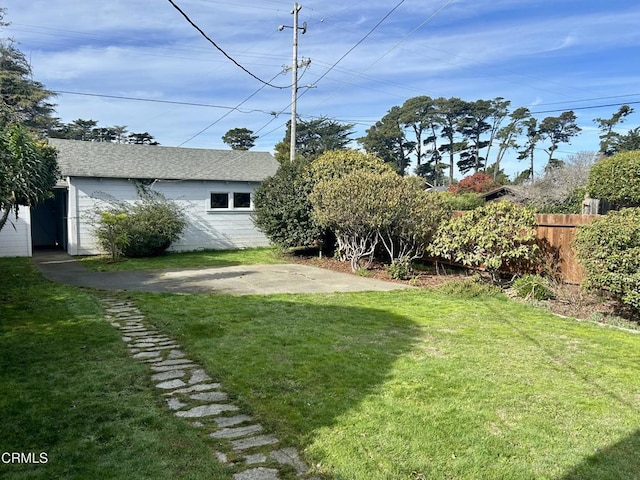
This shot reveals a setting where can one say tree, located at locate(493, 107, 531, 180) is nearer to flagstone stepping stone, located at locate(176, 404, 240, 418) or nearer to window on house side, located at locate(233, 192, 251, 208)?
window on house side, located at locate(233, 192, 251, 208)

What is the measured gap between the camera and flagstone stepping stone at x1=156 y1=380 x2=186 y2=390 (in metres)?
3.95

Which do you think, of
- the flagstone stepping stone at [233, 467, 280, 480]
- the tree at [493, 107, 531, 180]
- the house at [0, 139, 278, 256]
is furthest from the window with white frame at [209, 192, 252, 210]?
the tree at [493, 107, 531, 180]

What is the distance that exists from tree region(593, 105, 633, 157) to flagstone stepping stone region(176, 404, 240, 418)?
4782cm

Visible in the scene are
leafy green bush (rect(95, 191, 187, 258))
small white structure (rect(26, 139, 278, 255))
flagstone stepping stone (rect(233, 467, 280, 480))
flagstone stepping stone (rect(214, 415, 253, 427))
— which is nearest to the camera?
flagstone stepping stone (rect(233, 467, 280, 480))

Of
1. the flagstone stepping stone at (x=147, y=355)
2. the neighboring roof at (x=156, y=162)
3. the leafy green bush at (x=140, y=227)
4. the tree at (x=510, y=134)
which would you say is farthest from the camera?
the tree at (x=510, y=134)

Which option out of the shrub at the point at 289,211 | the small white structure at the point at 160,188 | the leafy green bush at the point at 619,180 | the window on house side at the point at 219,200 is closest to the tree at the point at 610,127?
the leafy green bush at the point at 619,180

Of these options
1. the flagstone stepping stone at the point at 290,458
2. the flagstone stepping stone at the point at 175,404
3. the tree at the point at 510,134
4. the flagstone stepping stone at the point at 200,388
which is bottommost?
the flagstone stepping stone at the point at 290,458

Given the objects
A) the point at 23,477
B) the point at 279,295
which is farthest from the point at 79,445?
the point at 279,295

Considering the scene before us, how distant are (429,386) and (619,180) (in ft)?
34.5

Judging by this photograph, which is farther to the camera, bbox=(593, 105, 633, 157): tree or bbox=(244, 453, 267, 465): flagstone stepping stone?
bbox=(593, 105, 633, 157): tree

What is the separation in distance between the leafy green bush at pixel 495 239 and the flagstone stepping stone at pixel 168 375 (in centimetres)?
720

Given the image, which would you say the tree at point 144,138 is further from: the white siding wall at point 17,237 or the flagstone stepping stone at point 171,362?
the flagstone stepping stone at point 171,362

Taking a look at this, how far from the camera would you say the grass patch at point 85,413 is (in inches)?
104

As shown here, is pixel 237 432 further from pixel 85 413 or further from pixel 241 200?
pixel 241 200
